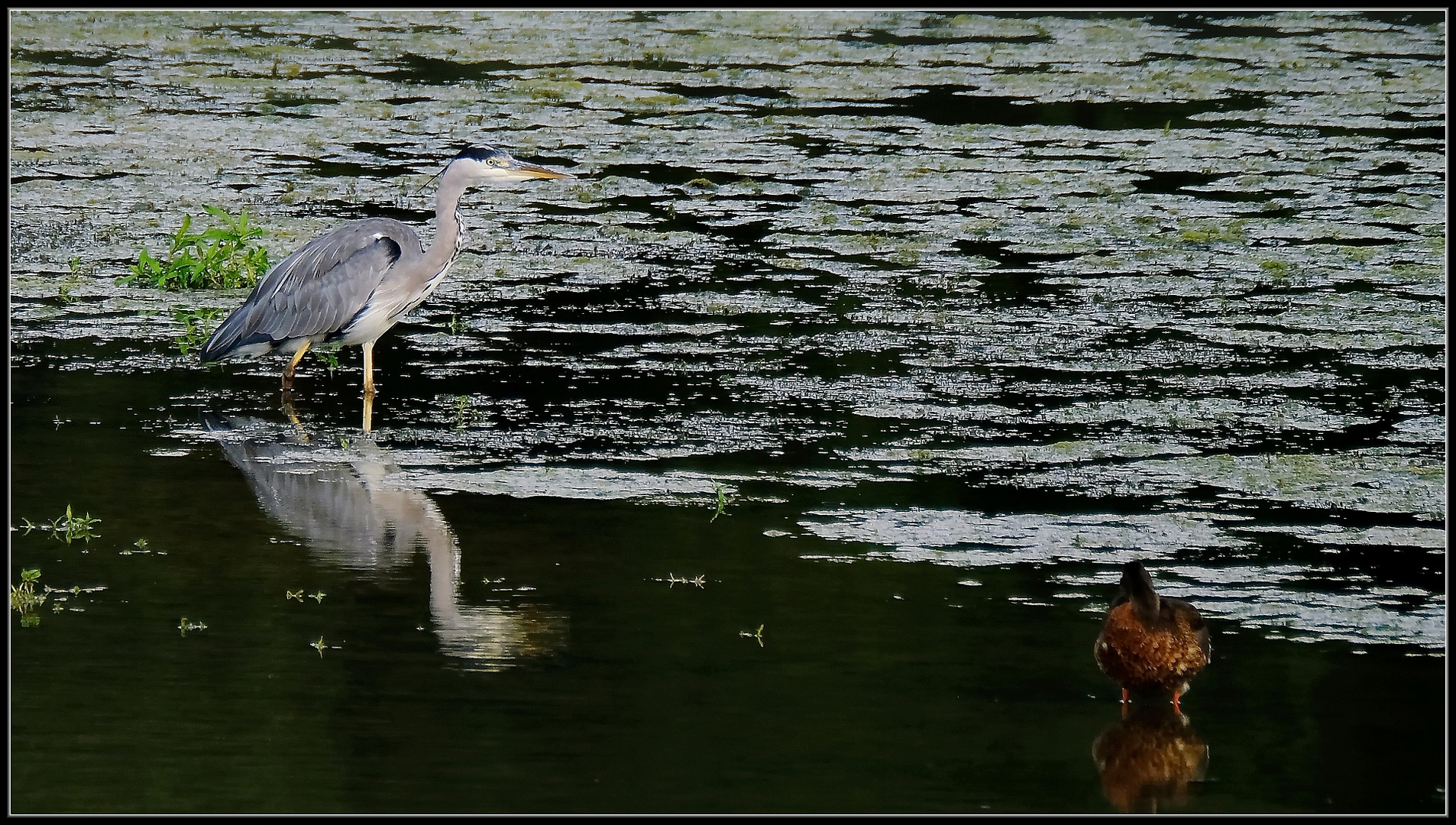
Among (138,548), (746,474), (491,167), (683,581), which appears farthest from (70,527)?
(491,167)

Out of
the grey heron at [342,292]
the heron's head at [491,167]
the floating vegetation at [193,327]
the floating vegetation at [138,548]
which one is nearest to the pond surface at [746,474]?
the floating vegetation at [138,548]

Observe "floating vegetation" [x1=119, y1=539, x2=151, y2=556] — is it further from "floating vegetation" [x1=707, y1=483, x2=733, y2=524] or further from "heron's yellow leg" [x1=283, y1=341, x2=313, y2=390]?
"heron's yellow leg" [x1=283, y1=341, x2=313, y2=390]

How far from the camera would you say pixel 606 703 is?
494 cm

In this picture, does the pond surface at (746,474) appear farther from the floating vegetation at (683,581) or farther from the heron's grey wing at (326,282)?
the heron's grey wing at (326,282)

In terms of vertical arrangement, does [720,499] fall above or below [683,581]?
above

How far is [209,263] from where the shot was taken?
386 inches

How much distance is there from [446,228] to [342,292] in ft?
2.03

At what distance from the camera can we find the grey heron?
818 centimetres

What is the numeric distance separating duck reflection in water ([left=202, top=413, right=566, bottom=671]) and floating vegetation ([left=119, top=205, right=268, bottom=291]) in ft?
7.27

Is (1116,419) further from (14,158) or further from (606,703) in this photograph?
(14,158)

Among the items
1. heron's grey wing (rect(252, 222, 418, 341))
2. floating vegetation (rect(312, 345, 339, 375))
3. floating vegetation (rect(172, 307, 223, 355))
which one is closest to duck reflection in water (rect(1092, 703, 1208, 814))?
heron's grey wing (rect(252, 222, 418, 341))

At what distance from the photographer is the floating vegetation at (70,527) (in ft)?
20.1

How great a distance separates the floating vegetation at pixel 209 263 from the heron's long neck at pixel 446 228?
146 centimetres

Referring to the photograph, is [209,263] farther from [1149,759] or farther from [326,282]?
[1149,759]
